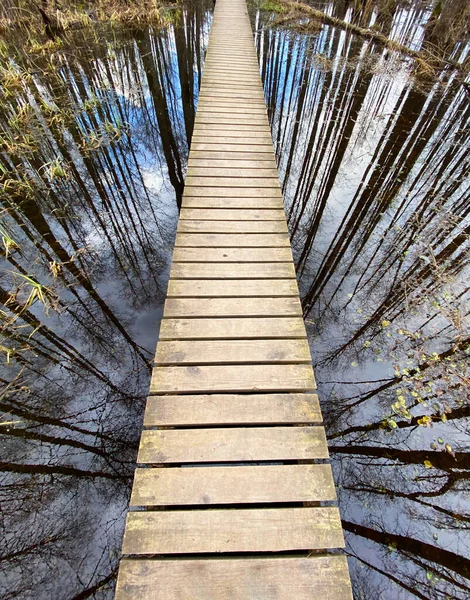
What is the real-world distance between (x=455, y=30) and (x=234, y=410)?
11128 millimetres

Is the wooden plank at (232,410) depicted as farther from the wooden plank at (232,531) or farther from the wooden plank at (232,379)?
the wooden plank at (232,531)

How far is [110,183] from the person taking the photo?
11.7 ft

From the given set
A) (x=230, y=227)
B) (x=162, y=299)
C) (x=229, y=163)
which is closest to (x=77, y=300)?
(x=162, y=299)

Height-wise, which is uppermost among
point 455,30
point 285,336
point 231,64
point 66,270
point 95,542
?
point 455,30

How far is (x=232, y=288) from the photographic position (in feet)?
7.35

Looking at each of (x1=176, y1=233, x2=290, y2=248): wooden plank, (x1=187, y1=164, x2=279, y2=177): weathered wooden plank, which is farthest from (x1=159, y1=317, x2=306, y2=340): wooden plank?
(x1=187, y1=164, x2=279, y2=177): weathered wooden plank

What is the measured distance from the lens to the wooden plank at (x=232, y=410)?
1.62m

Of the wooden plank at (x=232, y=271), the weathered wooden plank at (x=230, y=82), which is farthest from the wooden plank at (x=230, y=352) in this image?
the weathered wooden plank at (x=230, y=82)

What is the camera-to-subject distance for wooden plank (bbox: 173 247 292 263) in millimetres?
2424

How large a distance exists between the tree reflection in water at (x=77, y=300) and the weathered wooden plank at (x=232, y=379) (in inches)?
16.3

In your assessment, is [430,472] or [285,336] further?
[285,336]

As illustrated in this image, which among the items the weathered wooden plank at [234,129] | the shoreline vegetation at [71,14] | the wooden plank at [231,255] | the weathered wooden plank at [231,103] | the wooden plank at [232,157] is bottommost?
the wooden plank at [231,255]

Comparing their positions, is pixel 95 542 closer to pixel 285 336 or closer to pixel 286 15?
pixel 285 336

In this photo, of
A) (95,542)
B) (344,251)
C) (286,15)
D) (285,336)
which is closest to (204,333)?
(285,336)
